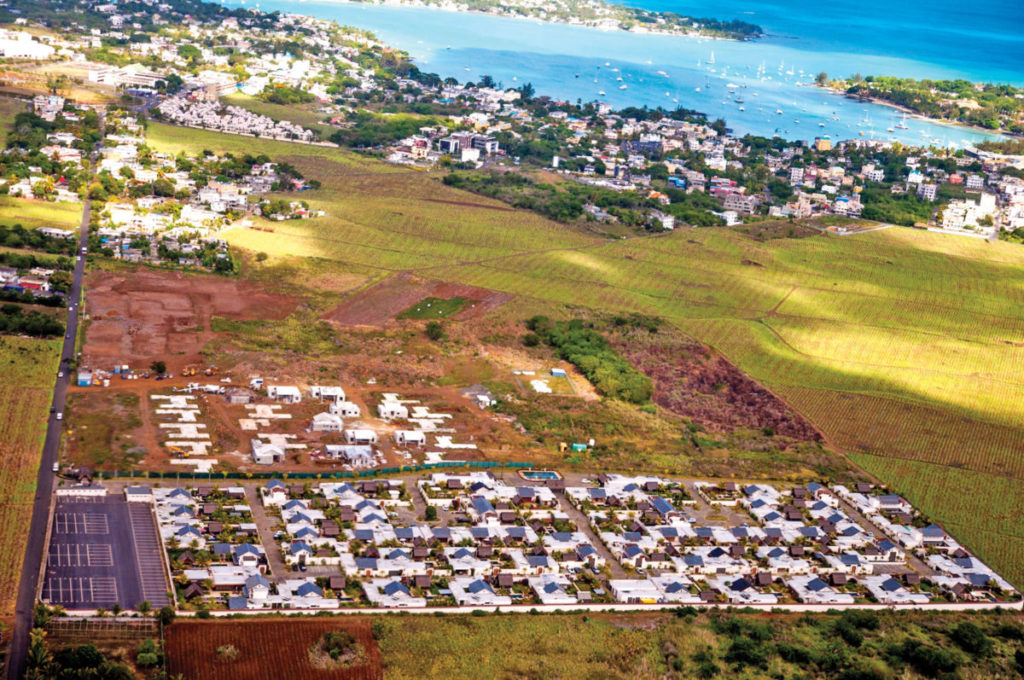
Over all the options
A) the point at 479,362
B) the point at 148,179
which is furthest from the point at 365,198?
the point at 479,362

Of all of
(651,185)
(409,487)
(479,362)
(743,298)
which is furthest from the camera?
(651,185)

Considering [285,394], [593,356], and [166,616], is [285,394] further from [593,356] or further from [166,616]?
[166,616]

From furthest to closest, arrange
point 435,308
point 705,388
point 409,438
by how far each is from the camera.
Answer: point 435,308 < point 705,388 < point 409,438

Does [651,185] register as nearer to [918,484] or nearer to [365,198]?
[365,198]

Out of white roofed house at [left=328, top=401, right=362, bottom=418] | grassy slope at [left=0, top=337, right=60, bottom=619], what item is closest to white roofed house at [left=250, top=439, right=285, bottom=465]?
white roofed house at [left=328, top=401, right=362, bottom=418]

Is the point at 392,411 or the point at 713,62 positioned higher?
the point at 713,62

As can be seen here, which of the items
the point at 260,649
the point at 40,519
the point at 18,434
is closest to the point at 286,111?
the point at 18,434

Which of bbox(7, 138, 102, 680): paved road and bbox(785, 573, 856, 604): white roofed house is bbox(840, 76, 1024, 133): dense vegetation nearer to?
bbox(785, 573, 856, 604): white roofed house
